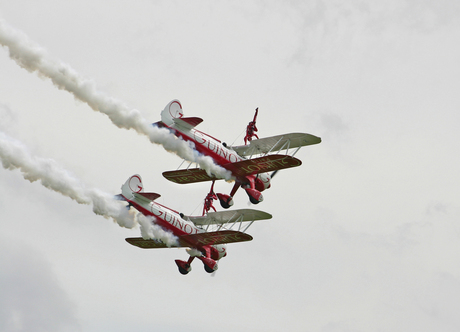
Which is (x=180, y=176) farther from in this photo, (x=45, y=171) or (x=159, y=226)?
(x=45, y=171)

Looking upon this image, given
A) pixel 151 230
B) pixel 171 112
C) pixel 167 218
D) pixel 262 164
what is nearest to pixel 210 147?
pixel 171 112

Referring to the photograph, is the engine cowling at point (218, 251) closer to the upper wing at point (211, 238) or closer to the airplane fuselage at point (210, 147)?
the upper wing at point (211, 238)

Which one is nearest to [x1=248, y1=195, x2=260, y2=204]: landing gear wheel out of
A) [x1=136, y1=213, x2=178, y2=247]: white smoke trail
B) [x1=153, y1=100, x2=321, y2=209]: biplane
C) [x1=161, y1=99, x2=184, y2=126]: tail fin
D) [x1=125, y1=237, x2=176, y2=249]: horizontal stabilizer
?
[x1=153, y1=100, x2=321, y2=209]: biplane

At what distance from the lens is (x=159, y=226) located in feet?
212

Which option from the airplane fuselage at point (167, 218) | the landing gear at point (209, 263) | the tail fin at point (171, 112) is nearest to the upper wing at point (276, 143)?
the tail fin at point (171, 112)

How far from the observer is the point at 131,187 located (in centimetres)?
6362

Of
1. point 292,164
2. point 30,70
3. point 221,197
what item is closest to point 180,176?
point 221,197

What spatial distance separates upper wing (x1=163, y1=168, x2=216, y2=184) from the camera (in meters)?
68.8

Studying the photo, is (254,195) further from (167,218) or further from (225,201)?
(167,218)

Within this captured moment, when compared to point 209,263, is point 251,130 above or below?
above

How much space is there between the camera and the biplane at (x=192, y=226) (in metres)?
63.8

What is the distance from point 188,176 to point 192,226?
13.5ft

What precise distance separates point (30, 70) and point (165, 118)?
8.38 m

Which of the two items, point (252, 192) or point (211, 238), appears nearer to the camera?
point (211, 238)
